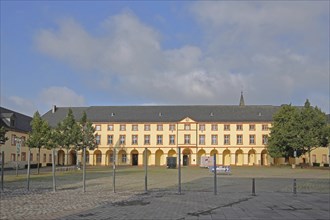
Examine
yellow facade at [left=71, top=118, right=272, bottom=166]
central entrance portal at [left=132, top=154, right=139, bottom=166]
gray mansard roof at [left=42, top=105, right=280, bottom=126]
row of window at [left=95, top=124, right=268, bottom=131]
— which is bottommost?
central entrance portal at [left=132, top=154, right=139, bottom=166]

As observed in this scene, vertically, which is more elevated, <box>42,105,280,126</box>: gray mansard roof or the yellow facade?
<box>42,105,280,126</box>: gray mansard roof

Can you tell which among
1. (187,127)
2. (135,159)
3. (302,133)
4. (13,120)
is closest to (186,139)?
(187,127)

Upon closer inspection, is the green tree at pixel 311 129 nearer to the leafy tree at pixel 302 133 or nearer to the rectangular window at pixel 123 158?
the leafy tree at pixel 302 133

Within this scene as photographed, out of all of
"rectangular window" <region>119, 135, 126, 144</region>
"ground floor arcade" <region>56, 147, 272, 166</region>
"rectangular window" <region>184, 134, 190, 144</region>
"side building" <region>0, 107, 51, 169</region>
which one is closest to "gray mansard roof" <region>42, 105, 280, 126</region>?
"rectangular window" <region>119, 135, 126, 144</region>

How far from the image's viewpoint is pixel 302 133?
226ft

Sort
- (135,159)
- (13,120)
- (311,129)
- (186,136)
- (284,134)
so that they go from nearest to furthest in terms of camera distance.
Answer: (311,129), (284,134), (13,120), (186,136), (135,159)

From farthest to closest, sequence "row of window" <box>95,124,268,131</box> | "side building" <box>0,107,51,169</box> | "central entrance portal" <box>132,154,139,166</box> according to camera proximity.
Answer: "central entrance portal" <box>132,154,139,166</box>, "row of window" <box>95,124,268,131</box>, "side building" <box>0,107,51,169</box>

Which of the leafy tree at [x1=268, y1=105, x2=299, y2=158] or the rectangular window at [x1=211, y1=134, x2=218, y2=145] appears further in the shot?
the rectangular window at [x1=211, y1=134, x2=218, y2=145]

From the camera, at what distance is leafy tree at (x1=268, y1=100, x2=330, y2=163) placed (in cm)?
6875

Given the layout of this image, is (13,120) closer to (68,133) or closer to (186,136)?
(68,133)

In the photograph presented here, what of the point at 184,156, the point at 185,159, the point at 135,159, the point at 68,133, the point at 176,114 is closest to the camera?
the point at 68,133

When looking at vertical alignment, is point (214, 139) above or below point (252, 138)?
below

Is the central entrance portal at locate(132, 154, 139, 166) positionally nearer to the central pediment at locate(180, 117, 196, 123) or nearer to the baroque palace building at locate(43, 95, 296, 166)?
the baroque palace building at locate(43, 95, 296, 166)

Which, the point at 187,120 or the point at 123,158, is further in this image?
the point at 123,158
